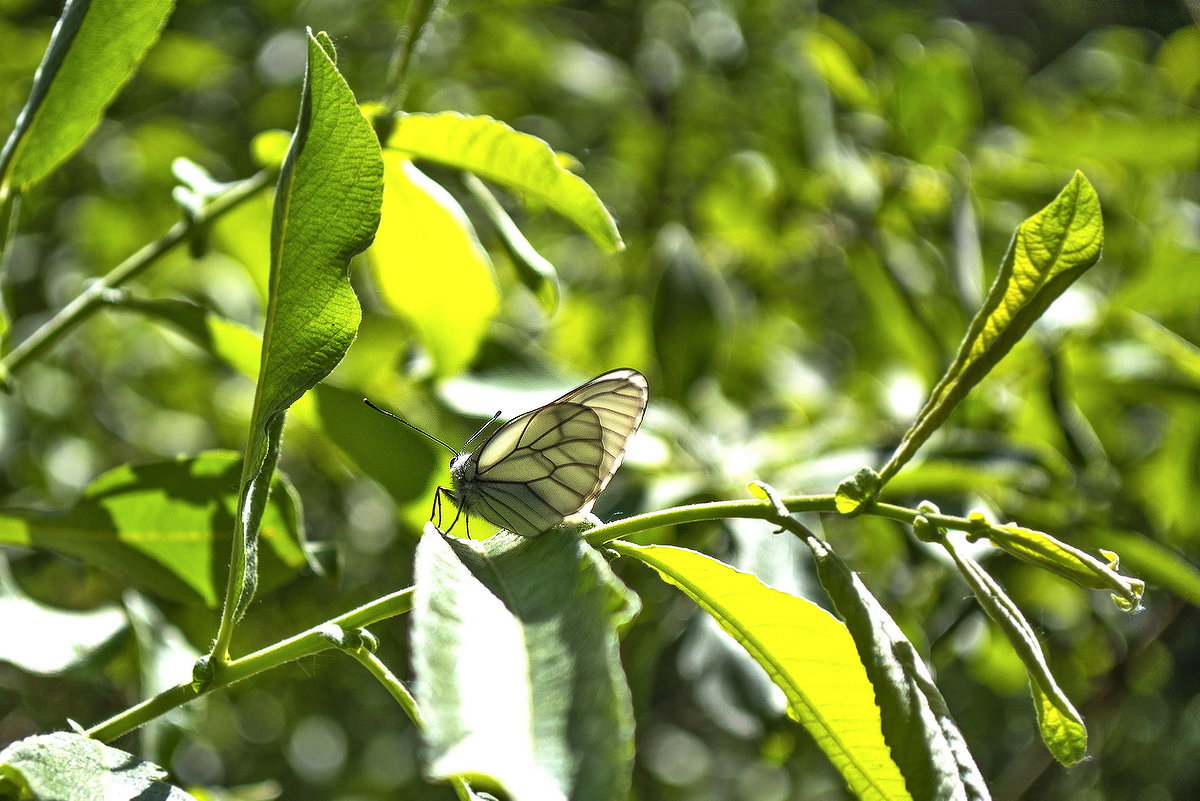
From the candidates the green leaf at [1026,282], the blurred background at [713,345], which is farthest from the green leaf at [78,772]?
the green leaf at [1026,282]

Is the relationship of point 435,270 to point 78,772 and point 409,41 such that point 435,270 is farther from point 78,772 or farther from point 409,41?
point 78,772

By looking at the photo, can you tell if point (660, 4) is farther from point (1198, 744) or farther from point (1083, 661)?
point (1198, 744)

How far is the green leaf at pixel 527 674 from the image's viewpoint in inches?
20.3

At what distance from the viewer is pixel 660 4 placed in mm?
3107

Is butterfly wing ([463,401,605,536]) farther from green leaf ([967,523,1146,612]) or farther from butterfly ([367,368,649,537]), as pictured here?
green leaf ([967,523,1146,612])

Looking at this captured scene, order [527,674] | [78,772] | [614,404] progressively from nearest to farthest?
[527,674] < [78,772] < [614,404]

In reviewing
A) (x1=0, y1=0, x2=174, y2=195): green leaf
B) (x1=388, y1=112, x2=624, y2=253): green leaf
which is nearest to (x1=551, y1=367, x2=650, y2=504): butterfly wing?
(x1=388, y1=112, x2=624, y2=253): green leaf

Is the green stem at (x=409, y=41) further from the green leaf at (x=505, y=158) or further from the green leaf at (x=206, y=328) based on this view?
the green leaf at (x=206, y=328)

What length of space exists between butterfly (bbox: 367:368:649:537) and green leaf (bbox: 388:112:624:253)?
15cm

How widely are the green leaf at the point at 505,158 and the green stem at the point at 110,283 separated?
20 centimetres

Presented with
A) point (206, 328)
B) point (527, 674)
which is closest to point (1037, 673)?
point (527, 674)

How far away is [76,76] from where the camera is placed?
1021 millimetres

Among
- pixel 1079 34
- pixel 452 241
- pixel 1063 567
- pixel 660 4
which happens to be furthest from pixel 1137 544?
pixel 1079 34

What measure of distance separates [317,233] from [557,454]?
14.8 inches
